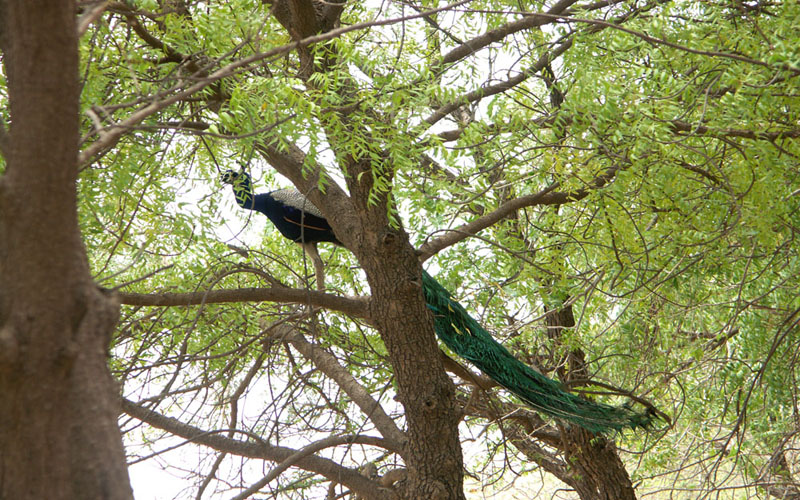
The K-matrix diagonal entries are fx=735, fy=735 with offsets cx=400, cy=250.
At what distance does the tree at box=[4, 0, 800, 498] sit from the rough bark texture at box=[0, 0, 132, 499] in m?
0.14

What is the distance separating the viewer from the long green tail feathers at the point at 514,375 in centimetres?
358

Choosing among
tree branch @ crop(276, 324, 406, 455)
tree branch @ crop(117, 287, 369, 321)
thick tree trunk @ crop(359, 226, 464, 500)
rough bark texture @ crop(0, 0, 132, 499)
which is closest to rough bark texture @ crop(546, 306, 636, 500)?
tree branch @ crop(276, 324, 406, 455)

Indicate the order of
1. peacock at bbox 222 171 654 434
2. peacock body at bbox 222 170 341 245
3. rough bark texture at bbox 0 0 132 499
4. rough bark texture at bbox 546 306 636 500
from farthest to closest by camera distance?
rough bark texture at bbox 546 306 636 500 → peacock body at bbox 222 170 341 245 → peacock at bbox 222 171 654 434 → rough bark texture at bbox 0 0 132 499

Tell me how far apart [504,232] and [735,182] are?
1.44 metres

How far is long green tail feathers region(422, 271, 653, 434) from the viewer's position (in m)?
3.58

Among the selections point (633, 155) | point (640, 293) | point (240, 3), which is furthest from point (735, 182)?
point (240, 3)

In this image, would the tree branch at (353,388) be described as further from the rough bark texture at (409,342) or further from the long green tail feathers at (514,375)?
the long green tail feathers at (514,375)

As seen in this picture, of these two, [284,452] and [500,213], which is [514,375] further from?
[284,452]

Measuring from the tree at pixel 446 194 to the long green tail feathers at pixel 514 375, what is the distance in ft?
0.61

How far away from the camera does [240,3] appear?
263 centimetres

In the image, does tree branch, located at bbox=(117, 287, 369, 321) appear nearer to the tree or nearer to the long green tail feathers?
the tree

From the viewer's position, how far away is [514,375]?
3.65 m

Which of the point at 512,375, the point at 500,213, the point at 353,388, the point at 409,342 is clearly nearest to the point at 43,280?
the point at 409,342

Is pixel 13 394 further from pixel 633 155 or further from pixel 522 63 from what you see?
pixel 522 63
